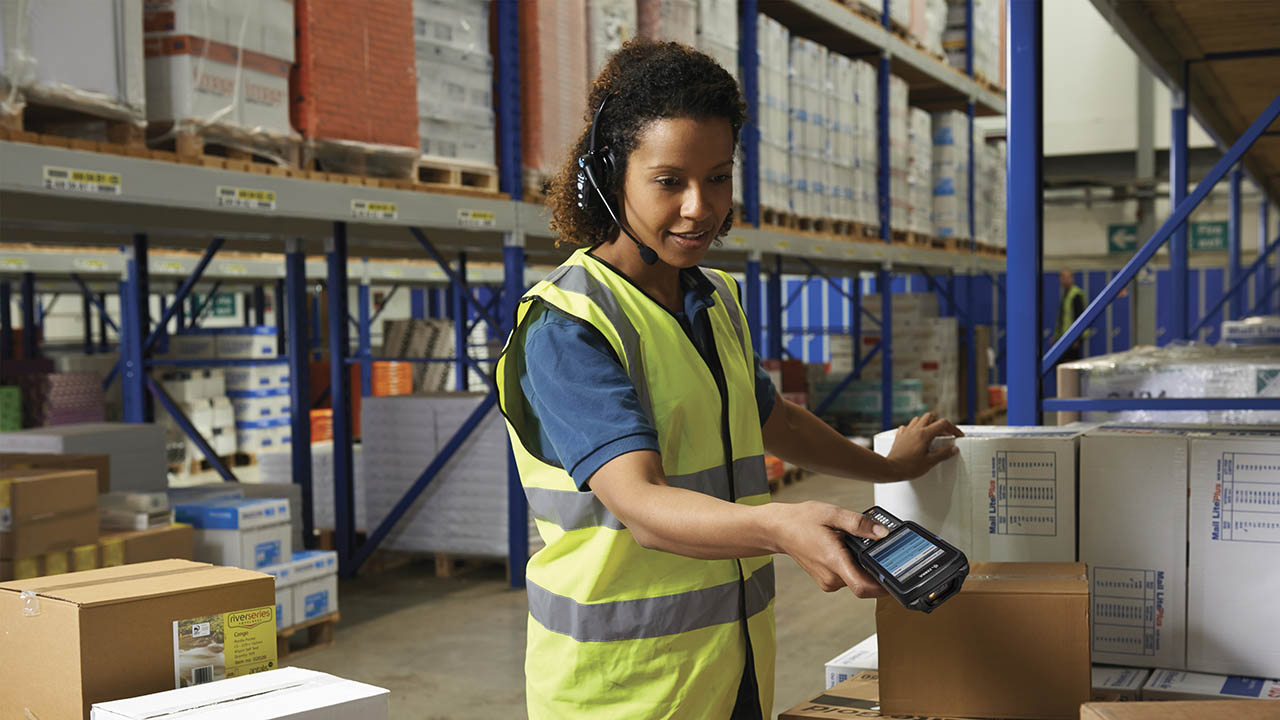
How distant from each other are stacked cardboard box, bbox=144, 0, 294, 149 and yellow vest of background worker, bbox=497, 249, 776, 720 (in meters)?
3.43

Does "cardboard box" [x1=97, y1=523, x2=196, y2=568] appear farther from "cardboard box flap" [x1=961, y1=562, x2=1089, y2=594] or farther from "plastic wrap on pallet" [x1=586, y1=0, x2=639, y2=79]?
"plastic wrap on pallet" [x1=586, y1=0, x2=639, y2=79]

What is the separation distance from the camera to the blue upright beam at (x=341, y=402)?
679 centimetres

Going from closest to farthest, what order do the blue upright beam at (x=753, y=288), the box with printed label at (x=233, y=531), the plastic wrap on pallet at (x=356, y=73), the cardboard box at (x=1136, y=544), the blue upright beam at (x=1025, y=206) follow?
the cardboard box at (x=1136, y=544)
the blue upright beam at (x=1025, y=206)
the plastic wrap on pallet at (x=356, y=73)
the box with printed label at (x=233, y=531)
the blue upright beam at (x=753, y=288)

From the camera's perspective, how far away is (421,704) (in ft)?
15.8

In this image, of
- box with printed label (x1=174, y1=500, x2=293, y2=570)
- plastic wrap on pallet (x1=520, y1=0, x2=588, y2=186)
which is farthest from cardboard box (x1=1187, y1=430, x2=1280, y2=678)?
plastic wrap on pallet (x1=520, y1=0, x2=588, y2=186)

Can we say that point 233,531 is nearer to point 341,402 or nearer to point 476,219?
point 341,402

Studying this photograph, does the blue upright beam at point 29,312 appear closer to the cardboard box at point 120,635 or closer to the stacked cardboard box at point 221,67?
the stacked cardboard box at point 221,67

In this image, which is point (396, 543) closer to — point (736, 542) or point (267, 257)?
point (736, 542)

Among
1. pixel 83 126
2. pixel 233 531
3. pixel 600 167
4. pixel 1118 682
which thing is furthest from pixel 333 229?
pixel 1118 682

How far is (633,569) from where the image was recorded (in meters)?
1.75

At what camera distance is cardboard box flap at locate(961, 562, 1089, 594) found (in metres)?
2.04

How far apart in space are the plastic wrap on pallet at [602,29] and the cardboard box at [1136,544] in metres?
5.07

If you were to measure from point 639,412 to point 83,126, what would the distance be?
3843 mm

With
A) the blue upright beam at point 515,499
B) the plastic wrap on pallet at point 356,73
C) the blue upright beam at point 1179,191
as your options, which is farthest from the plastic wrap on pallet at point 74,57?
the blue upright beam at point 1179,191
